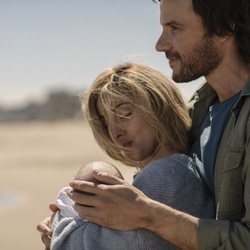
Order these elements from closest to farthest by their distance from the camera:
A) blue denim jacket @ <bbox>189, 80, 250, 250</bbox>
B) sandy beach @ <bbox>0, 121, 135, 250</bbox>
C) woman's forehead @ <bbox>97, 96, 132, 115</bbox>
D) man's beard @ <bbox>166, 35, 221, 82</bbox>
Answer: blue denim jacket @ <bbox>189, 80, 250, 250</bbox>, man's beard @ <bbox>166, 35, 221, 82</bbox>, woman's forehead @ <bbox>97, 96, 132, 115</bbox>, sandy beach @ <bbox>0, 121, 135, 250</bbox>

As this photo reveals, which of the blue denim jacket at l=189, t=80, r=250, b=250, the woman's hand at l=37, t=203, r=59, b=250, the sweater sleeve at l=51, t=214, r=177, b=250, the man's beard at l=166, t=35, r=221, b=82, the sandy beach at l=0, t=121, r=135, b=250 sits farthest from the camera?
the sandy beach at l=0, t=121, r=135, b=250

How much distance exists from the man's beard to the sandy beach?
8.97 metres

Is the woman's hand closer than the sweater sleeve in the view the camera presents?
No

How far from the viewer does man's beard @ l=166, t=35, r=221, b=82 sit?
377 cm

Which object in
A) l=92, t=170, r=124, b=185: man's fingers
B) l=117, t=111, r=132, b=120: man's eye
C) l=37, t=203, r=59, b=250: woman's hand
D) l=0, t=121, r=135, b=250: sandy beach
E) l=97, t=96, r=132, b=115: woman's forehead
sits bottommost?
l=0, t=121, r=135, b=250: sandy beach

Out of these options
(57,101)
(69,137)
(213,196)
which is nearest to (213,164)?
(213,196)

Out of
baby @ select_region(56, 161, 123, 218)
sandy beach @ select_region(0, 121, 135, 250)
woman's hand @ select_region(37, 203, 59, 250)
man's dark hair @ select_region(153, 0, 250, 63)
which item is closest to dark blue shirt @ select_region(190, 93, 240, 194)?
man's dark hair @ select_region(153, 0, 250, 63)

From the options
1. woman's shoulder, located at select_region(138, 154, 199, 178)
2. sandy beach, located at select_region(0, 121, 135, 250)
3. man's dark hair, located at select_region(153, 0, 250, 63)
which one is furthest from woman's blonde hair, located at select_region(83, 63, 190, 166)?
sandy beach, located at select_region(0, 121, 135, 250)

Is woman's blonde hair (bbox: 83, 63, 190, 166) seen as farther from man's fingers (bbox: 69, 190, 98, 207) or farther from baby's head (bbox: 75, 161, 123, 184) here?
man's fingers (bbox: 69, 190, 98, 207)

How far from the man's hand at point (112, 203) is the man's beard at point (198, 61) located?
0.66m

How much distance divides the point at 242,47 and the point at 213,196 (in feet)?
2.51

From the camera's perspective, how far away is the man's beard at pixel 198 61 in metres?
3.77

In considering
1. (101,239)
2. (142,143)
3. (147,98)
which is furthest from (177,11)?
(101,239)

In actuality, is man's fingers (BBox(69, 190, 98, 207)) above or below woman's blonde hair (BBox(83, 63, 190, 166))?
below
